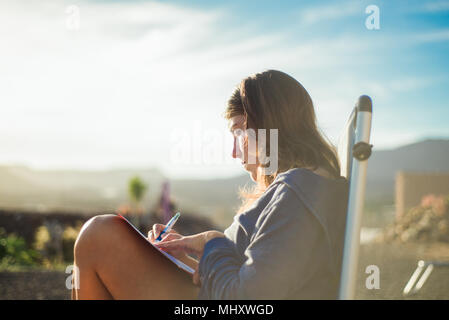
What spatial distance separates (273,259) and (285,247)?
0.05 metres

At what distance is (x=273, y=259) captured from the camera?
134 centimetres

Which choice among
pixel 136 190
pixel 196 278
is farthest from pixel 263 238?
pixel 136 190

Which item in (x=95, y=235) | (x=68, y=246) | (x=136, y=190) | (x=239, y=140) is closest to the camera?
(x=95, y=235)

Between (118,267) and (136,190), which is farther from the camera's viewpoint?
(136,190)

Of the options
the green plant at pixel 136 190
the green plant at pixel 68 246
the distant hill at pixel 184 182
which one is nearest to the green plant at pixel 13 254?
the green plant at pixel 68 246

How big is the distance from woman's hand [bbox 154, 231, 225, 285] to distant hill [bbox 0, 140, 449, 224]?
18682mm

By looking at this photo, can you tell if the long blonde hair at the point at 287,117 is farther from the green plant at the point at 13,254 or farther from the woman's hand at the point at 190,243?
the green plant at the point at 13,254

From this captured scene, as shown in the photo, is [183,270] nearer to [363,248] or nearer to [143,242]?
[143,242]

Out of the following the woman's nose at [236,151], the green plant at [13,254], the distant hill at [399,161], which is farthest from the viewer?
the distant hill at [399,161]

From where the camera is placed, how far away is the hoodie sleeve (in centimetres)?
134

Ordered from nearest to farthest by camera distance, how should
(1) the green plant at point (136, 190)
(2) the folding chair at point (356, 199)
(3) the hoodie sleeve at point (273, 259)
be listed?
(3) the hoodie sleeve at point (273, 259) → (2) the folding chair at point (356, 199) → (1) the green plant at point (136, 190)

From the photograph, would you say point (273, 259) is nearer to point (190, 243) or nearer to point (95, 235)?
point (190, 243)

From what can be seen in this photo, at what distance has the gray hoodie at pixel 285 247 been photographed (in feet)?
4.43
